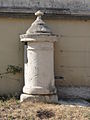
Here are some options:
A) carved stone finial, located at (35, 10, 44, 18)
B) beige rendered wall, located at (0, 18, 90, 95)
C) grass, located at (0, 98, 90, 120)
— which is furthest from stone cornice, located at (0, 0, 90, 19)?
grass, located at (0, 98, 90, 120)

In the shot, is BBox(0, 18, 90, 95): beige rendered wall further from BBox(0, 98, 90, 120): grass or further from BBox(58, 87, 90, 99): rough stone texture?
BBox(0, 98, 90, 120): grass

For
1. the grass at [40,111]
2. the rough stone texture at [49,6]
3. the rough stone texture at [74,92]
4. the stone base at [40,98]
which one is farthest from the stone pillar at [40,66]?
the rough stone texture at [49,6]

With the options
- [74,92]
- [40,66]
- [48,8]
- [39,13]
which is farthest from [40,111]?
[48,8]

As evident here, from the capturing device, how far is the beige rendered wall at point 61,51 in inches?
339

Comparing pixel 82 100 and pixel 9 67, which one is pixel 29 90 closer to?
pixel 9 67

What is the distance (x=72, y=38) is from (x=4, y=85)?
248 centimetres

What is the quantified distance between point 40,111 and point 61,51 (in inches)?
90.8

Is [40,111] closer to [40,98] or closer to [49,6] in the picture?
[40,98]

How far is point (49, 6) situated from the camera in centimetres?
867

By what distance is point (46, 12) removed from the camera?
8570mm

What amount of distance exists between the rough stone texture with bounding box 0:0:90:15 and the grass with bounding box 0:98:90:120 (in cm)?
277

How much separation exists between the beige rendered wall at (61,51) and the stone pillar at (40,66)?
2.49ft

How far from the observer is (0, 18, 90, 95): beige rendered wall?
8609 mm

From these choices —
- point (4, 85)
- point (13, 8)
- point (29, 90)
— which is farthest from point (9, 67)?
point (13, 8)
